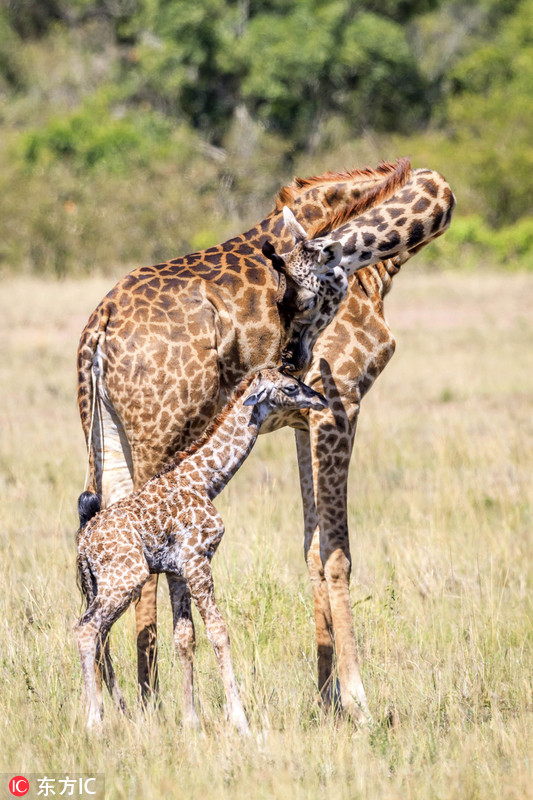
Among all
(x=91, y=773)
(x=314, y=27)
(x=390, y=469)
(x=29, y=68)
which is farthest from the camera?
(x=29, y=68)

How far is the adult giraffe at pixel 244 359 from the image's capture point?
4941 mm

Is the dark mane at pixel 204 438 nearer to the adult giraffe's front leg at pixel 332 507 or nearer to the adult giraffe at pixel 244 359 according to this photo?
the adult giraffe at pixel 244 359

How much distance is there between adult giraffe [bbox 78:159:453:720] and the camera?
4941mm

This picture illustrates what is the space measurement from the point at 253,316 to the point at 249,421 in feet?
2.03

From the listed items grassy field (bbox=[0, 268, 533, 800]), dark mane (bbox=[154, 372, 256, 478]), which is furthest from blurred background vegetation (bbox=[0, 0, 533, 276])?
dark mane (bbox=[154, 372, 256, 478])

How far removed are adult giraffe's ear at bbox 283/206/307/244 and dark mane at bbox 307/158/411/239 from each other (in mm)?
162

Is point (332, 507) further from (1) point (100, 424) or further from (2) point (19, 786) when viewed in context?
(2) point (19, 786)

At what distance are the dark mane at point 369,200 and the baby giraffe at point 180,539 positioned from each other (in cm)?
91

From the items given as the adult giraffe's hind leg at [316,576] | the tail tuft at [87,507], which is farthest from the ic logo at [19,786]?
the adult giraffe's hind leg at [316,576]

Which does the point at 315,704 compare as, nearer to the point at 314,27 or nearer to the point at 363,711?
the point at 363,711

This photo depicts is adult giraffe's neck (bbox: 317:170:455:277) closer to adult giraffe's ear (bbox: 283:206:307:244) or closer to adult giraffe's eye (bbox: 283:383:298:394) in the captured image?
adult giraffe's ear (bbox: 283:206:307:244)

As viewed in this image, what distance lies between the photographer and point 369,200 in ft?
17.7

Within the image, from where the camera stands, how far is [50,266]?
2728 centimetres

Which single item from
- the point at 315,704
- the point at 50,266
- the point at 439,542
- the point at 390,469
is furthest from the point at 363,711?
the point at 50,266
